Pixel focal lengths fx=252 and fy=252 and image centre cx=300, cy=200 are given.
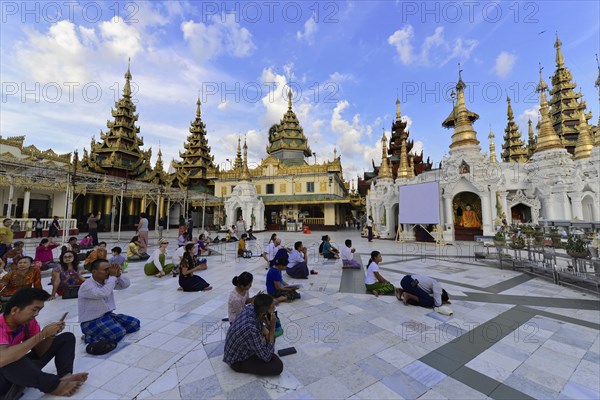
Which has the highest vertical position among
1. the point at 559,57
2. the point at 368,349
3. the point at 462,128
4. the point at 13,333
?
the point at 559,57

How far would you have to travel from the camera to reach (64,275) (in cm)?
546

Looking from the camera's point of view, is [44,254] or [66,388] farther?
[44,254]

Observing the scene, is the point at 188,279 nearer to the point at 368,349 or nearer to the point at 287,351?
the point at 287,351

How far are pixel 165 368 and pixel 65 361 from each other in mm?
986

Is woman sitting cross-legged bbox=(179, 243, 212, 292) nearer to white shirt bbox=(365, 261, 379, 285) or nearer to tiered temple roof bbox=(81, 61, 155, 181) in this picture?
white shirt bbox=(365, 261, 379, 285)

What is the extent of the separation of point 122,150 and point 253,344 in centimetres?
3078

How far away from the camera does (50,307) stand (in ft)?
15.8

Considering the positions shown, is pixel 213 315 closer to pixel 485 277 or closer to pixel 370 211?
pixel 485 277

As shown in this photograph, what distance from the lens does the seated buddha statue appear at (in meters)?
17.2

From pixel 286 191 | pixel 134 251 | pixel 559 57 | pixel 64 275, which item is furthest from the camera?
pixel 286 191

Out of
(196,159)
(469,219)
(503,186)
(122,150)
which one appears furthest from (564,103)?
(122,150)

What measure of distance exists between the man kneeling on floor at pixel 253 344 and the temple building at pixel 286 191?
2227cm

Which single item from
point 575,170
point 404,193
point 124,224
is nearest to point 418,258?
point 404,193

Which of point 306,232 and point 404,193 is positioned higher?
point 404,193
